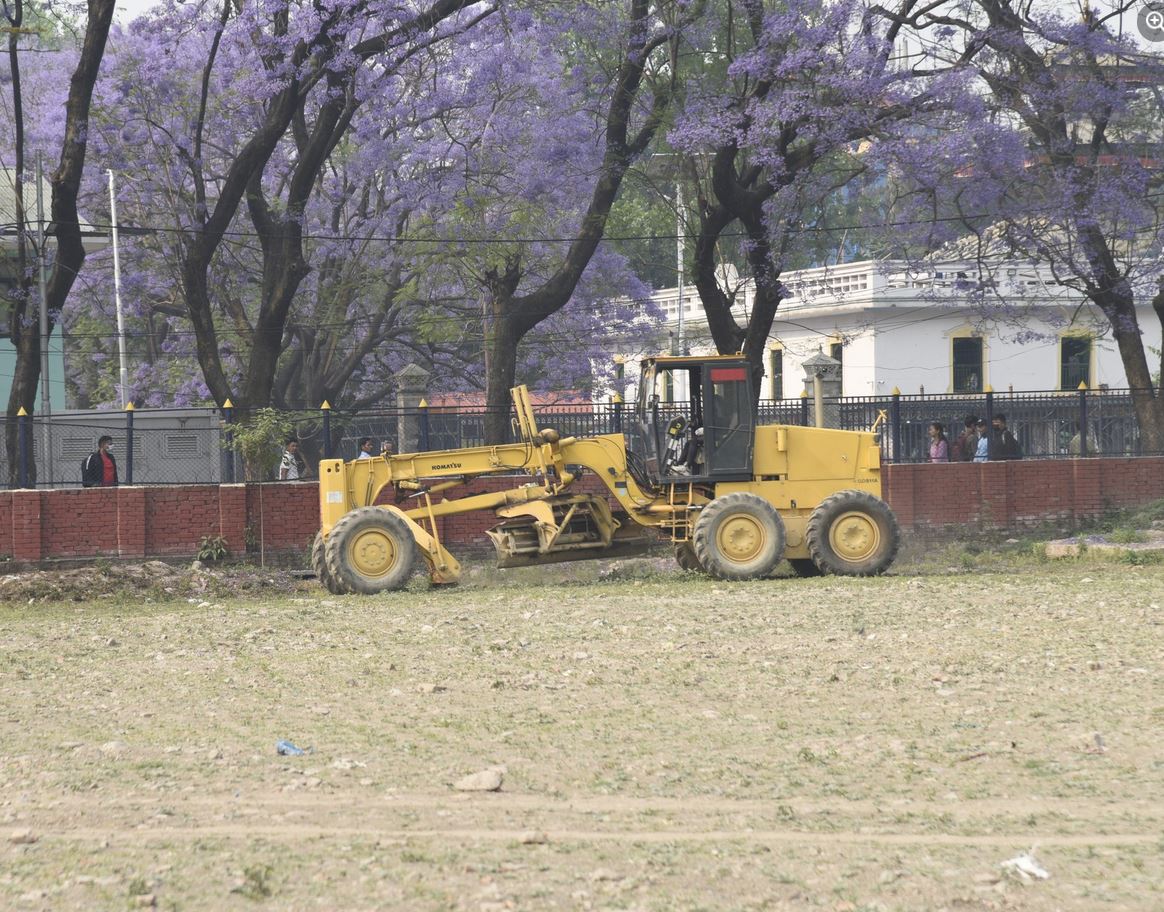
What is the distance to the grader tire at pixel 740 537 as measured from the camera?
1805cm

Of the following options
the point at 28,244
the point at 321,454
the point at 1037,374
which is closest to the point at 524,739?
the point at 321,454

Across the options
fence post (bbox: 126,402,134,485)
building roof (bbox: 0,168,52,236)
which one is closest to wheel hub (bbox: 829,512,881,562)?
fence post (bbox: 126,402,134,485)

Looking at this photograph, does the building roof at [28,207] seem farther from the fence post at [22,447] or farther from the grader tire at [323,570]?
the grader tire at [323,570]

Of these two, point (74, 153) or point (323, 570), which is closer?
point (323, 570)

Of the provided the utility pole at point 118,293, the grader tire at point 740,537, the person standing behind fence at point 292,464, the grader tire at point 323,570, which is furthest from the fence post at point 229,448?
the utility pole at point 118,293

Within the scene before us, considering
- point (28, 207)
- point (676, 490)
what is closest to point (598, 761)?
point (676, 490)

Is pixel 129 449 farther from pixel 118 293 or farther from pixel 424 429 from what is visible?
pixel 118 293

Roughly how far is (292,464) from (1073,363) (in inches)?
1078

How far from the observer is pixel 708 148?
24.6 metres

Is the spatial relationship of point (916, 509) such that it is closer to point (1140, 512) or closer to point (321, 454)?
point (1140, 512)

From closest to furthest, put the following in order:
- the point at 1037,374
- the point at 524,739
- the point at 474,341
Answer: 1. the point at 524,739
2. the point at 474,341
3. the point at 1037,374

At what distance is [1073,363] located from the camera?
4400cm


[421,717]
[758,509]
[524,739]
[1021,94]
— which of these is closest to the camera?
[524,739]

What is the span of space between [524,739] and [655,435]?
9.99 metres
